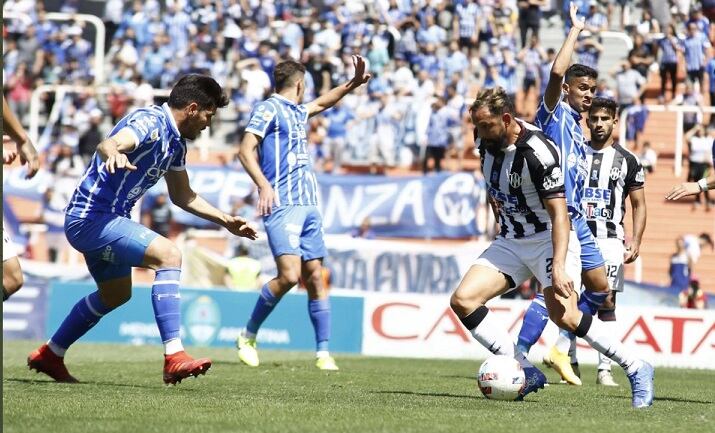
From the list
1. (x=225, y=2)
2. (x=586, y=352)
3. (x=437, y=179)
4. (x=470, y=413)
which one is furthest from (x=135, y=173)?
(x=225, y=2)

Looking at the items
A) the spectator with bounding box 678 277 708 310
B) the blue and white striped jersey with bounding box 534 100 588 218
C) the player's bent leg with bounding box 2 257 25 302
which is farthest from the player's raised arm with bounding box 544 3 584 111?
the spectator with bounding box 678 277 708 310

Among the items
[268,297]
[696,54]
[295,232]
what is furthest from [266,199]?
[696,54]

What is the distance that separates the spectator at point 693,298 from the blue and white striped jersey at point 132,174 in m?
13.4

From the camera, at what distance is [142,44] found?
30406 millimetres

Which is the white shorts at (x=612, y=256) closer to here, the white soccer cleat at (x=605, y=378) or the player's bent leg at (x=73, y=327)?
the white soccer cleat at (x=605, y=378)

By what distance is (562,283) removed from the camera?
8.54 meters

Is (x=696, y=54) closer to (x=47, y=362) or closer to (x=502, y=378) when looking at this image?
(x=502, y=378)

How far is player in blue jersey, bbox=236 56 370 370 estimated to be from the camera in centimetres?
1235

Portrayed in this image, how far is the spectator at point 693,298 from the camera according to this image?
2086cm

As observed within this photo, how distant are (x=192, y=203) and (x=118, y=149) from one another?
1.39m

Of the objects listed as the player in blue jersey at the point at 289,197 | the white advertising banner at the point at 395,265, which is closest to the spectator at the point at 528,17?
the white advertising banner at the point at 395,265

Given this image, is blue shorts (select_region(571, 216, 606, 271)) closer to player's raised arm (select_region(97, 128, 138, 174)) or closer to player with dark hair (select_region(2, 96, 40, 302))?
player's raised arm (select_region(97, 128, 138, 174))

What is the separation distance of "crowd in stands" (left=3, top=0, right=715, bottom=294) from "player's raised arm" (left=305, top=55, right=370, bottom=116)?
1299 centimetres

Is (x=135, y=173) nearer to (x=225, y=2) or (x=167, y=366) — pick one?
(x=167, y=366)
